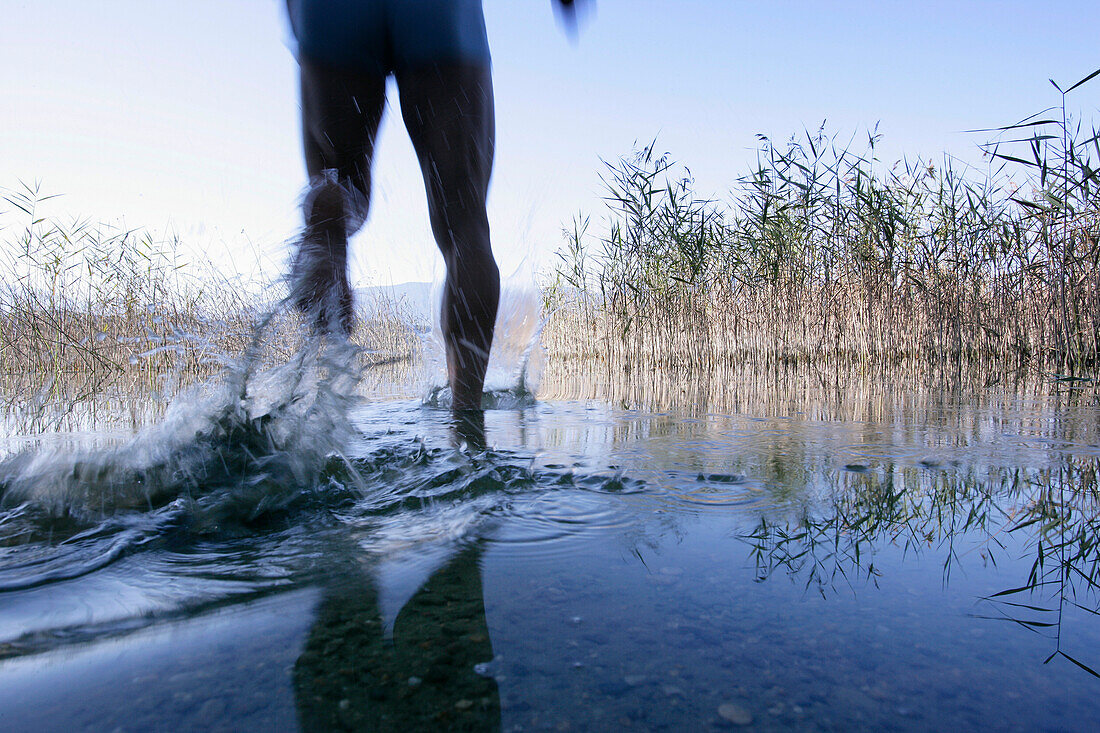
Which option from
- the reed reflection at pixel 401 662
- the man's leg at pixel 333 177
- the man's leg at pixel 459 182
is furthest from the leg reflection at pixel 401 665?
the man's leg at pixel 459 182

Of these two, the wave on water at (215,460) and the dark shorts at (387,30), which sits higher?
the dark shorts at (387,30)

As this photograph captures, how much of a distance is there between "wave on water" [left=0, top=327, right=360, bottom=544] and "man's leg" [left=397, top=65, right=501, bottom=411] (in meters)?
0.62

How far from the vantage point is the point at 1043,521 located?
880mm

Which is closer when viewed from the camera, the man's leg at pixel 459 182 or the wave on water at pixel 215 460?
the wave on water at pixel 215 460

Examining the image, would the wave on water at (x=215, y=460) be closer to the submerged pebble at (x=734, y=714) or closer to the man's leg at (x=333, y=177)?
the man's leg at (x=333, y=177)

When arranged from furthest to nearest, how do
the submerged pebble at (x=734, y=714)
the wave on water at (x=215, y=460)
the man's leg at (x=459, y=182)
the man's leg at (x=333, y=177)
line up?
1. the man's leg at (x=459, y=182)
2. the man's leg at (x=333, y=177)
3. the wave on water at (x=215, y=460)
4. the submerged pebble at (x=734, y=714)

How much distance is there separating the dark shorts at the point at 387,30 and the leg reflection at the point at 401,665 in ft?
5.34

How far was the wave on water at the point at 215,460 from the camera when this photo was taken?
38.1 inches

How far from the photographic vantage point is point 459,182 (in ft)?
6.36

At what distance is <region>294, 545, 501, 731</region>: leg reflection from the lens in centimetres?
44

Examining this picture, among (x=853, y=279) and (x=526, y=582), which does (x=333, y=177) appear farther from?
(x=853, y=279)

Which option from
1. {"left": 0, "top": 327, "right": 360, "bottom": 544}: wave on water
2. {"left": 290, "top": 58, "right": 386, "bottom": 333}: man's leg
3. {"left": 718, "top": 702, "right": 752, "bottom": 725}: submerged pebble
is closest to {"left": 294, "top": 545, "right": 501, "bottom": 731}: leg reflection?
{"left": 718, "top": 702, "right": 752, "bottom": 725}: submerged pebble

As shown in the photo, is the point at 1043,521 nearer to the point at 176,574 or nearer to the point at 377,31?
the point at 176,574

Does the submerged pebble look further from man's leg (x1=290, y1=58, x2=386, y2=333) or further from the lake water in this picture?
man's leg (x1=290, y1=58, x2=386, y2=333)
